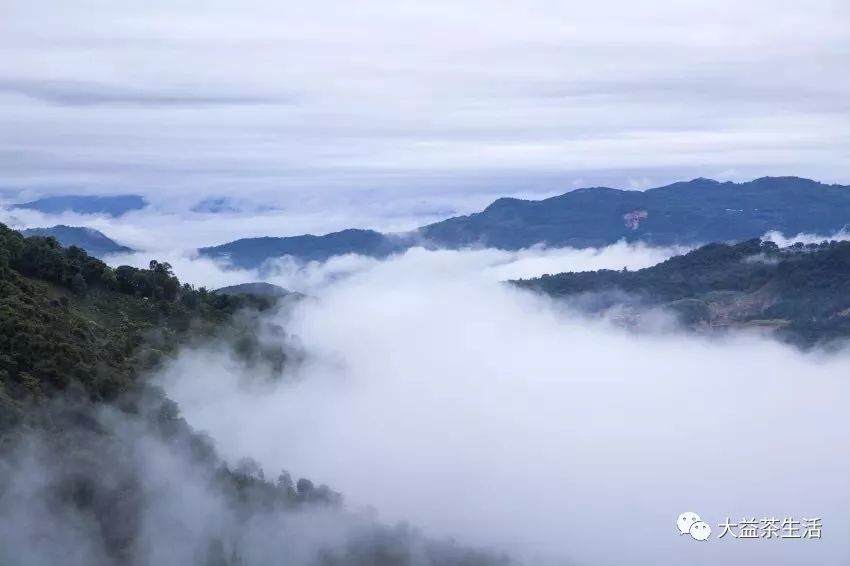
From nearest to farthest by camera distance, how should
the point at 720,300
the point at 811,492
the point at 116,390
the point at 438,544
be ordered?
the point at 116,390, the point at 438,544, the point at 811,492, the point at 720,300

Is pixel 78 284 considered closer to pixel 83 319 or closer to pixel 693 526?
pixel 83 319

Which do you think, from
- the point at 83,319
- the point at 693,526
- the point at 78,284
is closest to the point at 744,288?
the point at 693,526

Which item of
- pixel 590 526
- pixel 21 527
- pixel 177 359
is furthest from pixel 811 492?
pixel 21 527

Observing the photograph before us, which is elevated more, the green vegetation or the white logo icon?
the green vegetation

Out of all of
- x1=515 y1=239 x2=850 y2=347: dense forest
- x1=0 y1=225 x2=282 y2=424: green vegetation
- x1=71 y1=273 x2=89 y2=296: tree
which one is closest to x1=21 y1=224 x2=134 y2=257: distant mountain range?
x1=515 y1=239 x2=850 y2=347: dense forest

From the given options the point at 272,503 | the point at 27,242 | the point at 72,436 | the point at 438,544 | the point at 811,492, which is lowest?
the point at 811,492

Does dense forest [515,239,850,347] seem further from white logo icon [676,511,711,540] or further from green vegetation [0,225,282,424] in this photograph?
green vegetation [0,225,282,424]

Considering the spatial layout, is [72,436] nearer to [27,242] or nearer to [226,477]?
[226,477]
